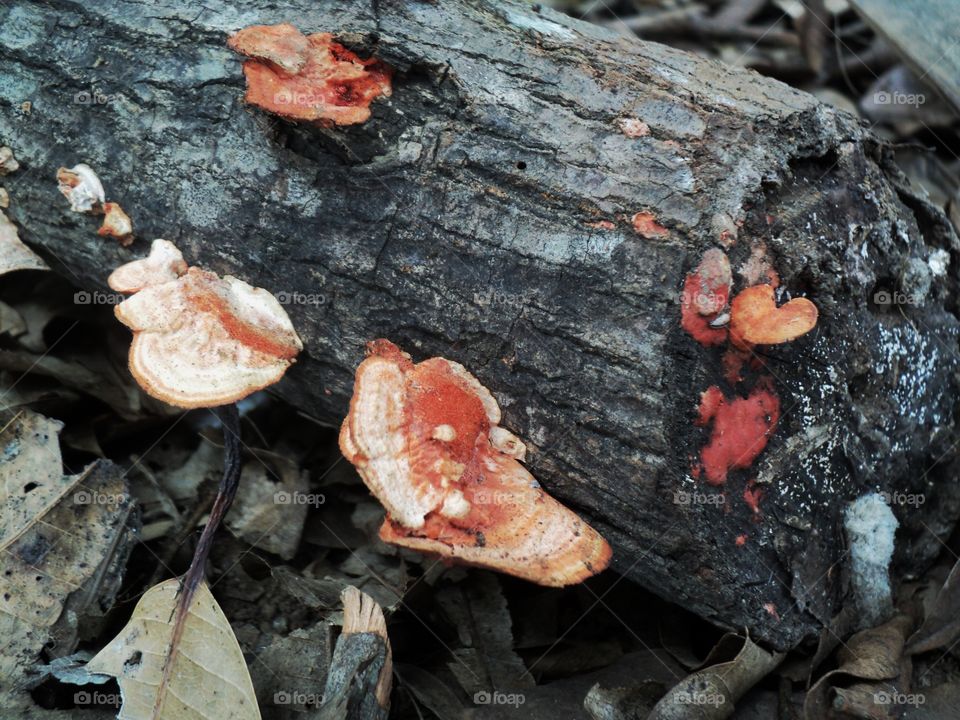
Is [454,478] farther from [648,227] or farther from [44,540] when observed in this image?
[44,540]

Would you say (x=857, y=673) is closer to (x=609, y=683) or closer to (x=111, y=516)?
(x=609, y=683)

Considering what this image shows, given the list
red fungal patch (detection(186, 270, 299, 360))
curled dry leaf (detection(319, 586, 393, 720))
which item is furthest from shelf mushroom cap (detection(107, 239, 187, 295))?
curled dry leaf (detection(319, 586, 393, 720))

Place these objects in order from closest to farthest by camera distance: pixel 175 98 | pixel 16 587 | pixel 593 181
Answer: pixel 593 181, pixel 16 587, pixel 175 98

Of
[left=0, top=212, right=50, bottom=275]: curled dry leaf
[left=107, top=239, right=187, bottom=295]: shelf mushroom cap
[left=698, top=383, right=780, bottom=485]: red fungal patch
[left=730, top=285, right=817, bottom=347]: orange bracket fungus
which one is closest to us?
[left=730, top=285, right=817, bottom=347]: orange bracket fungus

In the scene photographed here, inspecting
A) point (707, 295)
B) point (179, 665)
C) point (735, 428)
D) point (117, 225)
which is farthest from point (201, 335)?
point (735, 428)

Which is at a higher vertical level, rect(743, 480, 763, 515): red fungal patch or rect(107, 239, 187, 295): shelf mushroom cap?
rect(743, 480, 763, 515): red fungal patch

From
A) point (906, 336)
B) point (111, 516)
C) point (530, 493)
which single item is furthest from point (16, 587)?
point (906, 336)

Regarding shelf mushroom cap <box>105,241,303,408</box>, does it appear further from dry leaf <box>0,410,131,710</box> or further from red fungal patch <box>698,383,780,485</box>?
red fungal patch <box>698,383,780,485</box>
